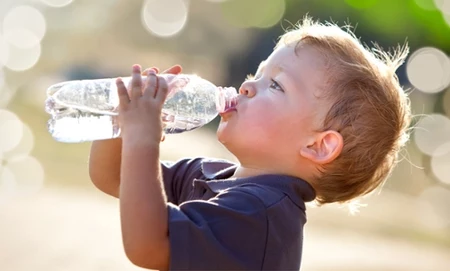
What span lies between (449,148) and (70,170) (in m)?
3.17

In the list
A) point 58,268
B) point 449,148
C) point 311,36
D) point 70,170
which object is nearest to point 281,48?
point 311,36

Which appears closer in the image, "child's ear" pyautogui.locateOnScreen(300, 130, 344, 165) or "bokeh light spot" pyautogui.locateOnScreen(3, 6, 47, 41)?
"child's ear" pyautogui.locateOnScreen(300, 130, 344, 165)

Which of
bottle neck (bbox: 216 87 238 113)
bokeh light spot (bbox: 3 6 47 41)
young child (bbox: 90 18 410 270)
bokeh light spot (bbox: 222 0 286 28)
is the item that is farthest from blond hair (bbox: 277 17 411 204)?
bokeh light spot (bbox: 3 6 47 41)

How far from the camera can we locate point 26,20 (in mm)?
8359

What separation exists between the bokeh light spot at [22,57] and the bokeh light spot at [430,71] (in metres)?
3.75

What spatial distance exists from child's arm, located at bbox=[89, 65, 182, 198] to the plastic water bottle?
3 centimetres

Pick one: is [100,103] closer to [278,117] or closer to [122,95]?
[122,95]

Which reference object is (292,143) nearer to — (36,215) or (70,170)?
(36,215)

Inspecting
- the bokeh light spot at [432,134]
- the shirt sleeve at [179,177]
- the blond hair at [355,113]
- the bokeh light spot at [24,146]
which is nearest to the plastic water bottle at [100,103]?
the shirt sleeve at [179,177]

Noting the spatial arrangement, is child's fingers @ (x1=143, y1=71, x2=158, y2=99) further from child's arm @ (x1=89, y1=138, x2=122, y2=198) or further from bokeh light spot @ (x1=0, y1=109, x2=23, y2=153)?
bokeh light spot @ (x1=0, y1=109, x2=23, y2=153)

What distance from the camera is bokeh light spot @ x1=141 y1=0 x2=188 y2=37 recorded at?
341 inches

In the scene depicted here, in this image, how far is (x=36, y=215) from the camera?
15.9ft

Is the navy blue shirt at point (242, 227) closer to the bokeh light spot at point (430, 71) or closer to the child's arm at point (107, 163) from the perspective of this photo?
the child's arm at point (107, 163)

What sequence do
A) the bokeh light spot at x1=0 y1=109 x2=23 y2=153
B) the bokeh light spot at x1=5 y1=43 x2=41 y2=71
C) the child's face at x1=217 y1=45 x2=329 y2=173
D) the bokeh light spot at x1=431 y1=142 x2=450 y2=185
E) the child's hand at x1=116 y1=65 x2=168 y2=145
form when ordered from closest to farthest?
the child's hand at x1=116 y1=65 x2=168 y2=145, the child's face at x1=217 y1=45 x2=329 y2=173, the bokeh light spot at x1=0 y1=109 x2=23 y2=153, the bokeh light spot at x1=431 y1=142 x2=450 y2=185, the bokeh light spot at x1=5 y1=43 x2=41 y2=71
